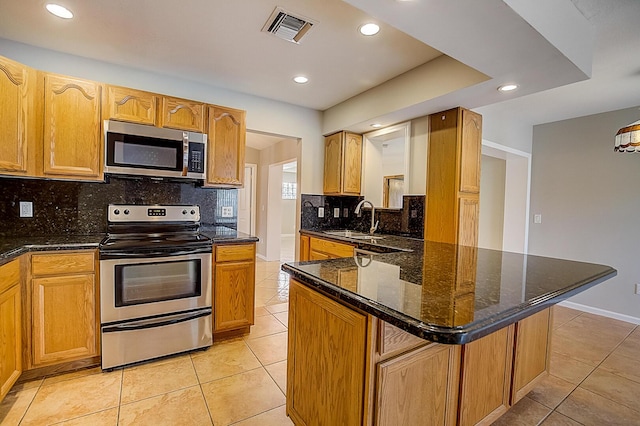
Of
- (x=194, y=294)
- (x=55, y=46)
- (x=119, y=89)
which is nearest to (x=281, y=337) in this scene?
(x=194, y=294)

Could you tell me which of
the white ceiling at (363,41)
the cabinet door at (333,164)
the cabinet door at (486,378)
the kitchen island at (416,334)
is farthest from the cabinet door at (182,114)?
the cabinet door at (486,378)

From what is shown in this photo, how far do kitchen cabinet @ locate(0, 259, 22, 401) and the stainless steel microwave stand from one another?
944 mm

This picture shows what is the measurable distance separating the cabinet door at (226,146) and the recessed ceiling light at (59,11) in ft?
3.54

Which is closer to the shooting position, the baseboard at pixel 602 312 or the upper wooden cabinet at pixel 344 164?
the baseboard at pixel 602 312

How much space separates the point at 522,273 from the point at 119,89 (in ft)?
9.98

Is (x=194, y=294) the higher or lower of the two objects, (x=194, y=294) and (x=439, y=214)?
the lower

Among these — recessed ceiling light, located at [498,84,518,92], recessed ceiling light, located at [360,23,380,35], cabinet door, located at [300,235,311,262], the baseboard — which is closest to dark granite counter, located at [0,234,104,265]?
cabinet door, located at [300,235,311,262]

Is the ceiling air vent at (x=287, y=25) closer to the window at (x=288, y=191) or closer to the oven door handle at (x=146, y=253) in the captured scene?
the oven door handle at (x=146, y=253)

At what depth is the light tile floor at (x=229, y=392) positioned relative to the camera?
171cm

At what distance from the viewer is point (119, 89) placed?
2.39 m

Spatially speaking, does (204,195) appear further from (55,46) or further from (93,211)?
(55,46)

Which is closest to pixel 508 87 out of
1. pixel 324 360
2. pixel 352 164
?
pixel 352 164

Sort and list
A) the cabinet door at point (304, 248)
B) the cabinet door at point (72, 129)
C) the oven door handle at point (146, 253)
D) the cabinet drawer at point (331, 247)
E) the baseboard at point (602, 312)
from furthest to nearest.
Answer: the cabinet door at point (304, 248)
the baseboard at point (602, 312)
the cabinet drawer at point (331, 247)
the cabinet door at point (72, 129)
the oven door handle at point (146, 253)

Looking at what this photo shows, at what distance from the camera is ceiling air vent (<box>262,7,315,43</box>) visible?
74.3 inches
